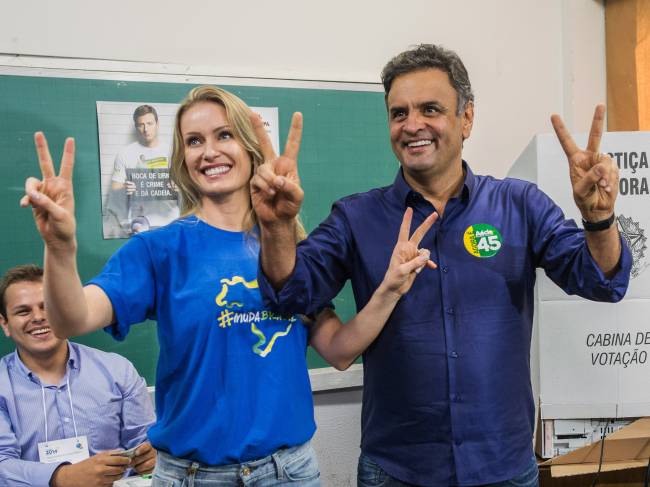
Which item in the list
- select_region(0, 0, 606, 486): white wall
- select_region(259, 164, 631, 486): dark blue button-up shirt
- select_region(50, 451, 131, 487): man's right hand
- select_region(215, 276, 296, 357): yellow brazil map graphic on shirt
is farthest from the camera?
select_region(0, 0, 606, 486): white wall

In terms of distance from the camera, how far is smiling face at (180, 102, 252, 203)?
135 cm

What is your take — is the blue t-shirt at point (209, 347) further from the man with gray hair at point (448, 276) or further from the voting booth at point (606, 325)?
the voting booth at point (606, 325)

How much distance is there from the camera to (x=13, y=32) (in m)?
2.21

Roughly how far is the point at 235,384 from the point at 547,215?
2.50 ft

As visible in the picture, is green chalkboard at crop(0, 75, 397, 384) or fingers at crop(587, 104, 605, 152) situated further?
green chalkboard at crop(0, 75, 397, 384)

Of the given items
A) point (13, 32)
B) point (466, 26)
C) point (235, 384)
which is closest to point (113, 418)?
point (235, 384)

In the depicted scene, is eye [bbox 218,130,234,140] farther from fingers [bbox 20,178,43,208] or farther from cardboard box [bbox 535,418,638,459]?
cardboard box [bbox 535,418,638,459]

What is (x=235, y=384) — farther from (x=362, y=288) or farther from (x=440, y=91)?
(x=440, y=91)

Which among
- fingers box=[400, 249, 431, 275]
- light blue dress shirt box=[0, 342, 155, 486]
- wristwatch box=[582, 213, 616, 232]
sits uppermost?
wristwatch box=[582, 213, 616, 232]

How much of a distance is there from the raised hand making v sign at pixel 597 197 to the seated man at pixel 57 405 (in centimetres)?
144

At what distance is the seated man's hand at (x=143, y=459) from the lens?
202cm

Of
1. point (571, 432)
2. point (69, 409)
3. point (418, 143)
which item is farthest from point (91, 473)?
point (571, 432)

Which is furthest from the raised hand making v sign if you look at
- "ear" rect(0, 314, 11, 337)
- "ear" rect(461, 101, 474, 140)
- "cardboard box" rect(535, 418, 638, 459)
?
"ear" rect(0, 314, 11, 337)

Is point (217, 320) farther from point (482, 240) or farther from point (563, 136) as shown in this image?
point (563, 136)
